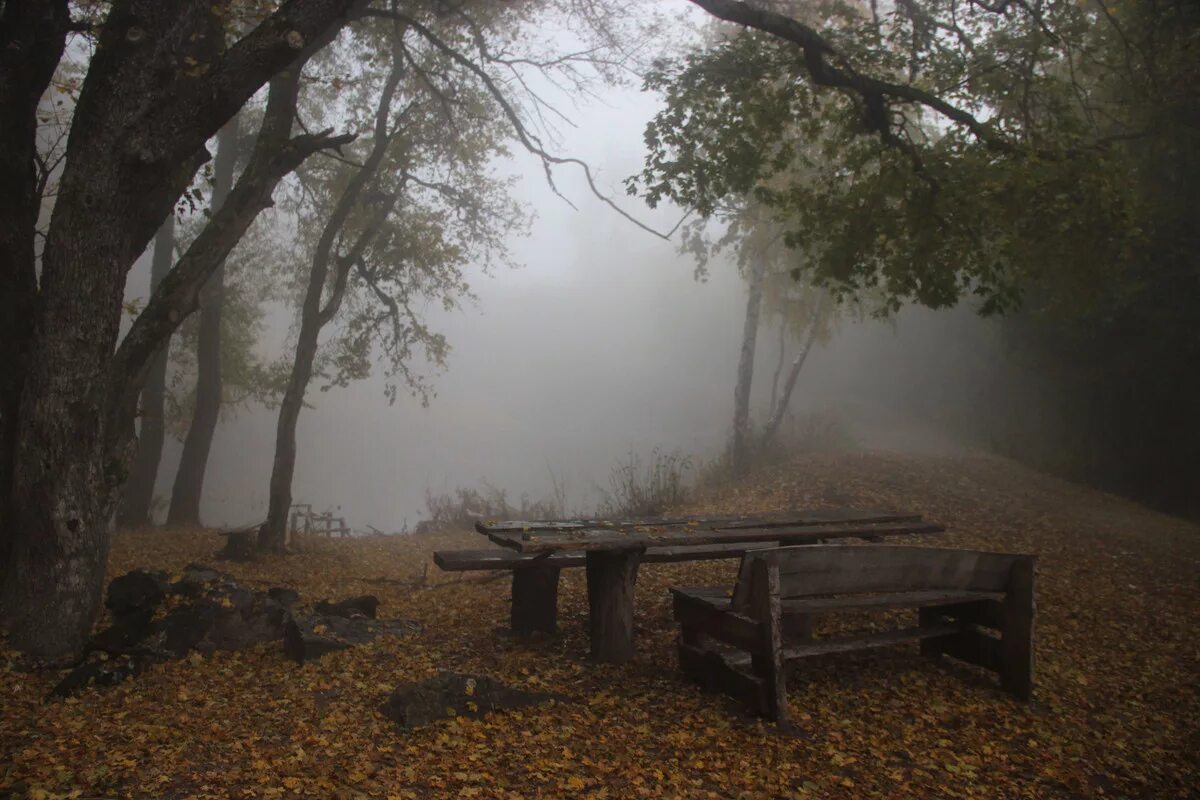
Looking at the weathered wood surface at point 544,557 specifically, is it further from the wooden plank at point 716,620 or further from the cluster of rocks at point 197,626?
the cluster of rocks at point 197,626

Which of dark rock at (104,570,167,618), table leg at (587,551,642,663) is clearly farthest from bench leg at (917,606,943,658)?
dark rock at (104,570,167,618)

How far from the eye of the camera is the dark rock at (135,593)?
5.30 metres

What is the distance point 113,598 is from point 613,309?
40687 millimetres

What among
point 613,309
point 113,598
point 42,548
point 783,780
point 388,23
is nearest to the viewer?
point 783,780

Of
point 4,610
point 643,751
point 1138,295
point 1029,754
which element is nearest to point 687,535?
point 643,751

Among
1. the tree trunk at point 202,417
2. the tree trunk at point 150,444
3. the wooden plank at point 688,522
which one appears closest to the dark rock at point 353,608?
the wooden plank at point 688,522

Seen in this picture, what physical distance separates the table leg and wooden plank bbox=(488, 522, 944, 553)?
9.1 inches

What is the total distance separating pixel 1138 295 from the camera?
12.6 meters

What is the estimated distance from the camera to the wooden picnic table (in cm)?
450

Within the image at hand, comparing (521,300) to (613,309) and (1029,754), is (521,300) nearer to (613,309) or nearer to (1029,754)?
(613,309)

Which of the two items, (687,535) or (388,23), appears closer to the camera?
(687,535)

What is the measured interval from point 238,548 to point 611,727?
728cm

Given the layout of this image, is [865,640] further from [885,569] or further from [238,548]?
[238,548]

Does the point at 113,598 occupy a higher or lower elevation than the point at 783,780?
higher
